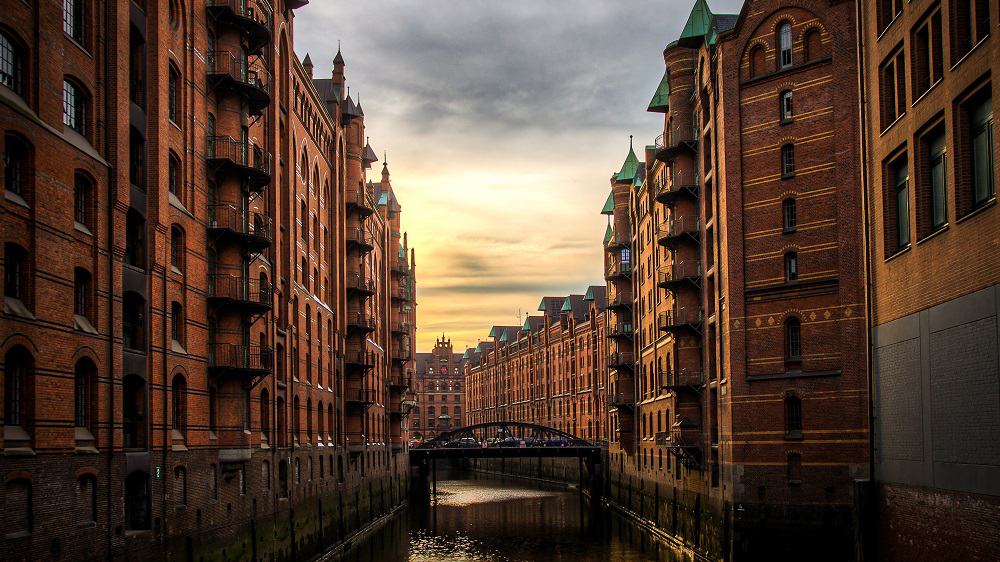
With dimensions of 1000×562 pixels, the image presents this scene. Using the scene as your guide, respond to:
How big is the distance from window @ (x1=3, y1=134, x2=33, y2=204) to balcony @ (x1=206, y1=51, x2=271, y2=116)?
11.2 meters

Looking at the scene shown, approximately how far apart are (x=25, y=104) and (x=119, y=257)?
14.4 feet

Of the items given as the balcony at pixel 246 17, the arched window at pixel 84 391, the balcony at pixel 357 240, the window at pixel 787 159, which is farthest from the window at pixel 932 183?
the balcony at pixel 357 240

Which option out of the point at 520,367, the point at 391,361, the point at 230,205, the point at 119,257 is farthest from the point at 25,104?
the point at 520,367

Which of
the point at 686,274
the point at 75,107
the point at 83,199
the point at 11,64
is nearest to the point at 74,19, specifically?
the point at 75,107

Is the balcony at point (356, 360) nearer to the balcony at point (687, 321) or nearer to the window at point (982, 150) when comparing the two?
the balcony at point (687, 321)

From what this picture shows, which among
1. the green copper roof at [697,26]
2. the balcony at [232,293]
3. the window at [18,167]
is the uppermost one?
the green copper roof at [697,26]

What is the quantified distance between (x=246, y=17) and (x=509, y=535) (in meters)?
29.2

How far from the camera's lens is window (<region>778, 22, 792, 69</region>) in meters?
35.3

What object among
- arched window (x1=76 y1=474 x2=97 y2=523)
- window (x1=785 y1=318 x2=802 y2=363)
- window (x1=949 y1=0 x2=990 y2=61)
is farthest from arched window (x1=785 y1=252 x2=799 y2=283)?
arched window (x1=76 y1=474 x2=97 y2=523)

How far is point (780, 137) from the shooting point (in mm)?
35094

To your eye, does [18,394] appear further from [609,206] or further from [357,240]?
[609,206]

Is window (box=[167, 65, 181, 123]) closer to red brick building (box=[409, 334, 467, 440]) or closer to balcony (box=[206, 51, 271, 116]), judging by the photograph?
balcony (box=[206, 51, 271, 116])

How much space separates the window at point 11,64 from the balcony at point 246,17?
11.2 metres

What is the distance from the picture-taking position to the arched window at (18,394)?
18.3 metres
